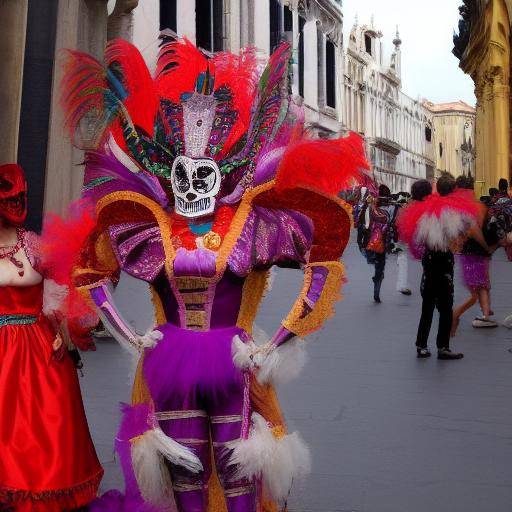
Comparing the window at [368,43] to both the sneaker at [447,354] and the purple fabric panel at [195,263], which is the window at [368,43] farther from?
the purple fabric panel at [195,263]

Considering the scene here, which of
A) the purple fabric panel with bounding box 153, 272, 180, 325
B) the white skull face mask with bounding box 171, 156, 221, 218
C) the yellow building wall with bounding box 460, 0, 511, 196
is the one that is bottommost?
the purple fabric panel with bounding box 153, 272, 180, 325

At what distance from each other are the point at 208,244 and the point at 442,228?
4935mm

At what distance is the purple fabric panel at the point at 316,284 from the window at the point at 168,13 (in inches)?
739

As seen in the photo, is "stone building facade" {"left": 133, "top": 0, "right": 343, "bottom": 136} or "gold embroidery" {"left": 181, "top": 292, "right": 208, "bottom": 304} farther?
"stone building facade" {"left": 133, "top": 0, "right": 343, "bottom": 136}

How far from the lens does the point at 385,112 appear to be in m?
79.1

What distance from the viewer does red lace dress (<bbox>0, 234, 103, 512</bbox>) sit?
13.4 ft

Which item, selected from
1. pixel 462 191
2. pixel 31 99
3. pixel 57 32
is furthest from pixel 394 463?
pixel 57 32

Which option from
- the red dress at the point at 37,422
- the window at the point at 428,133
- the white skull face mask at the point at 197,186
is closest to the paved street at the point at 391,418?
the red dress at the point at 37,422

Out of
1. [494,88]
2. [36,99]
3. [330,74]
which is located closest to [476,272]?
[36,99]

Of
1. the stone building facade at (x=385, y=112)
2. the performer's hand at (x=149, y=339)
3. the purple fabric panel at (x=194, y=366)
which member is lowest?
the purple fabric panel at (x=194, y=366)

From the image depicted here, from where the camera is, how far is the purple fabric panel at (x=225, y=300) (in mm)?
3602

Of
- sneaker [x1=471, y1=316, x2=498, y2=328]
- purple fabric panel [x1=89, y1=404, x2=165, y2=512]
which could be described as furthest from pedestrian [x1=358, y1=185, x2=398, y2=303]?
purple fabric panel [x1=89, y1=404, x2=165, y2=512]

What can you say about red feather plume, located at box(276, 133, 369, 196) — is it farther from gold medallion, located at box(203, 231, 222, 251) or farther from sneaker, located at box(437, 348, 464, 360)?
sneaker, located at box(437, 348, 464, 360)

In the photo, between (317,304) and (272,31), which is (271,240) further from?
(272,31)
